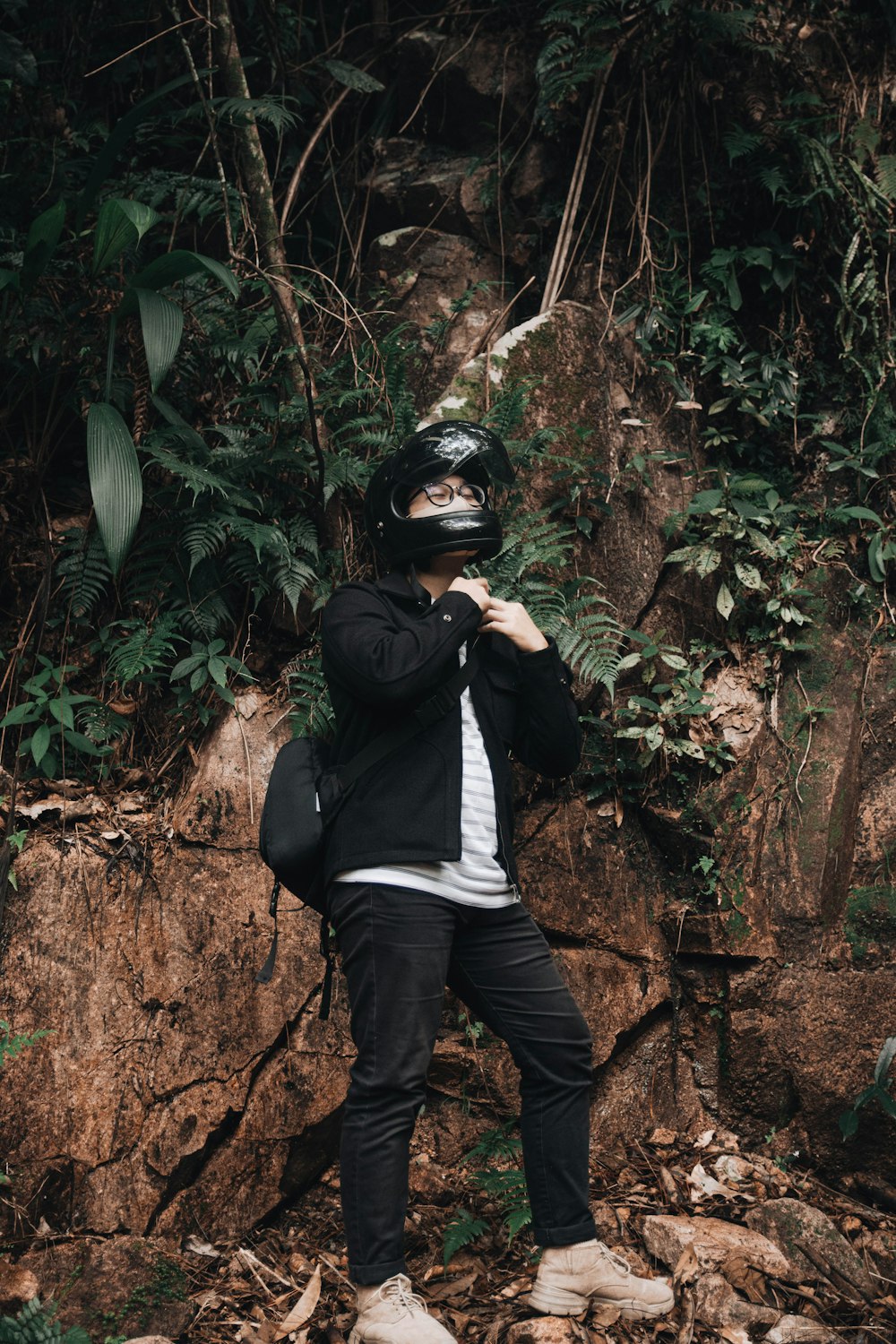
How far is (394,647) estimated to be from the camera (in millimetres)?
2816

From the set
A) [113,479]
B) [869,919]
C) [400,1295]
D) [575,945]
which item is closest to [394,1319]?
[400,1295]

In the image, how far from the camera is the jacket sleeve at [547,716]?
122 inches

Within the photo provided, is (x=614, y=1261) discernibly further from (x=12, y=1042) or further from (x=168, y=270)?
(x=168, y=270)

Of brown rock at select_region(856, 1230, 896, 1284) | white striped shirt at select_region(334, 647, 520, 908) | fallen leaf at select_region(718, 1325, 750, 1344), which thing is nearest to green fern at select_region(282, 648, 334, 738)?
white striped shirt at select_region(334, 647, 520, 908)

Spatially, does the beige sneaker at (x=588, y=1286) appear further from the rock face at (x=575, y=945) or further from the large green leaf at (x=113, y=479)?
the large green leaf at (x=113, y=479)

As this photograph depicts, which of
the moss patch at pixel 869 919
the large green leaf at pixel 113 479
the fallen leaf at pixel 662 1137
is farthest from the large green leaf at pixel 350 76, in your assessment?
the fallen leaf at pixel 662 1137

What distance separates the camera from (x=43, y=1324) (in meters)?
2.63

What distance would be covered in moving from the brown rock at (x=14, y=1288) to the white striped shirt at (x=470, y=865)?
A: 1.62m

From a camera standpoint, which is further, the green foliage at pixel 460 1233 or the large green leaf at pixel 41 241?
the large green leaf at pixel 41 241

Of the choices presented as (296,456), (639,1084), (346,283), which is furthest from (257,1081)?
(346,283)

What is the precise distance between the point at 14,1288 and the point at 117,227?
365cm

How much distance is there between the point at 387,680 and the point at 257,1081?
6.08 ft

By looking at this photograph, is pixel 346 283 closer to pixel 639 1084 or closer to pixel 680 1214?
pixel 639 1084

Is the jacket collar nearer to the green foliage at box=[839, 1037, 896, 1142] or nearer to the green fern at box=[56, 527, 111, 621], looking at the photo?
the green fern at box=[56, 527, 111, 621]
